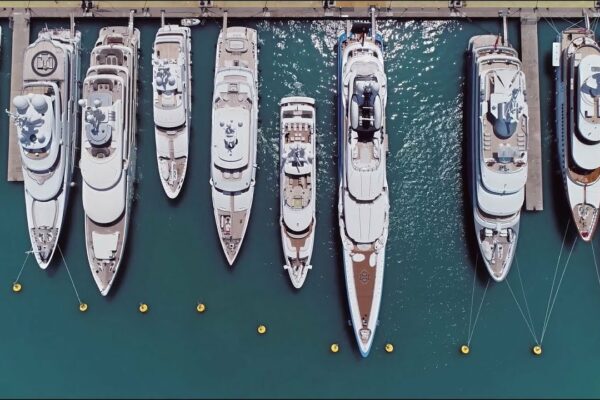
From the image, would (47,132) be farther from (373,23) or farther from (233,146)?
(373,23)

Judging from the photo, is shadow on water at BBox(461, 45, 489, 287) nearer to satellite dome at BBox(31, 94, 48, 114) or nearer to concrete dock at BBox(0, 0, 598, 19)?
concrete dock at BBox(0, 0, 598, 19)

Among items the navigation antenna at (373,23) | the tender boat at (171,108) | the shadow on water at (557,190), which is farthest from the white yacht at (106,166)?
the shadow on water at (557,190)

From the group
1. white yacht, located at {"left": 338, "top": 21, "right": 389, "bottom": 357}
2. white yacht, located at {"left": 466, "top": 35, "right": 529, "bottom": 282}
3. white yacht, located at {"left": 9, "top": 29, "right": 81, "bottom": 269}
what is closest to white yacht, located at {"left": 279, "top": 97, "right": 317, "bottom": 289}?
white yacht, located at {"left": 338, "top": 21, "right": 389, "bottom": 357}

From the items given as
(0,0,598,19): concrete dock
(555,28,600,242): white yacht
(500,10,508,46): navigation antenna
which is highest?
(0,0,598,19): concrete dock

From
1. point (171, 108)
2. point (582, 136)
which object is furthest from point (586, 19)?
point (171, 108)

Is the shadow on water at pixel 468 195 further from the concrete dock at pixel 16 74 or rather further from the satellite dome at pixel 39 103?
the concrete dock at pixel 16 74

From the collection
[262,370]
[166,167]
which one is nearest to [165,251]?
[166,167]
